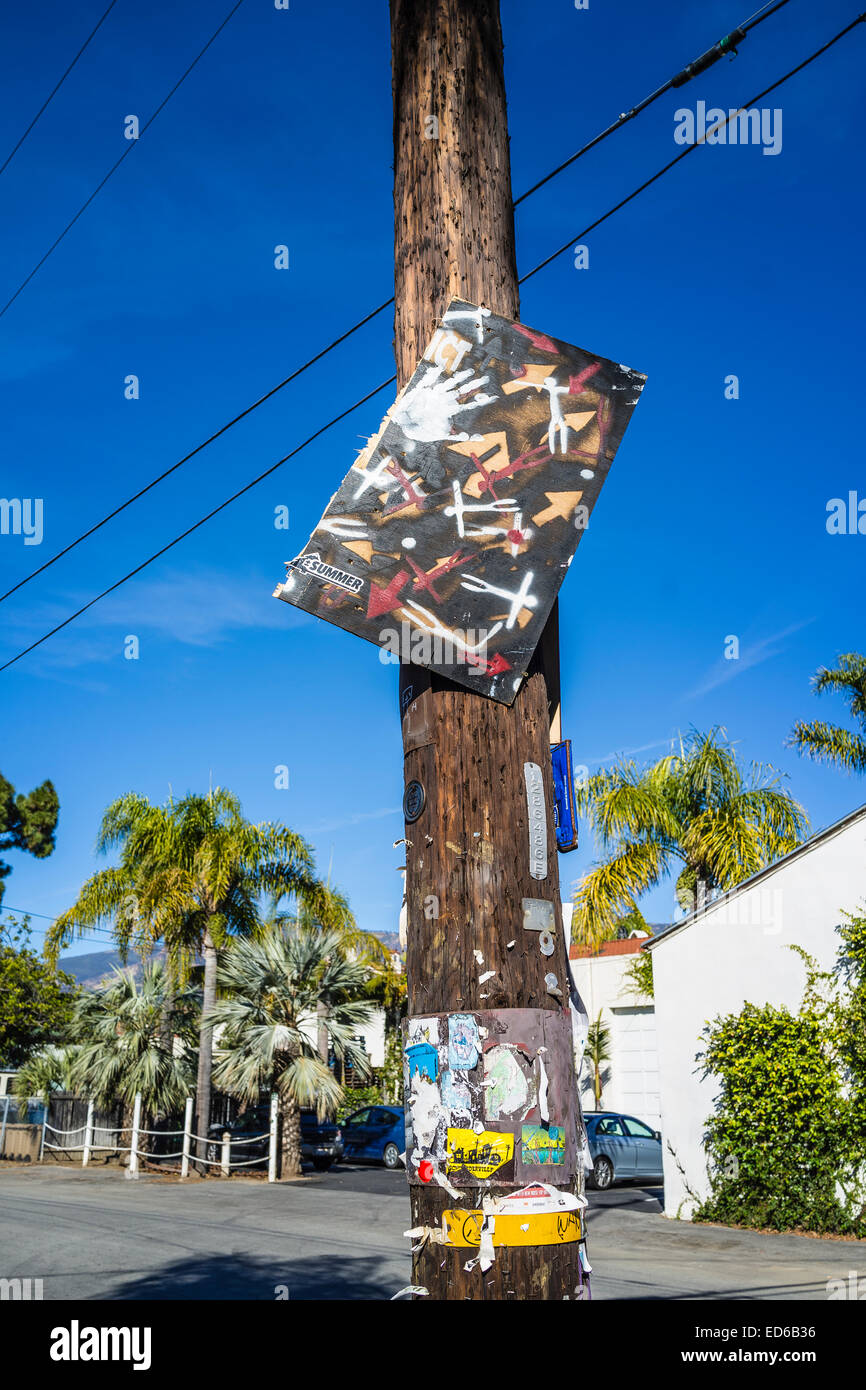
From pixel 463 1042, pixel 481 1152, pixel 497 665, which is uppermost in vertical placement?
pixel 497 665

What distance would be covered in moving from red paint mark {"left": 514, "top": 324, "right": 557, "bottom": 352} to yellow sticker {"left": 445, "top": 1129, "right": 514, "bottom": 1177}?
238 cm

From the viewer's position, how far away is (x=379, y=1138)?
26484 mm

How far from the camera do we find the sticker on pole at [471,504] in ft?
10.6

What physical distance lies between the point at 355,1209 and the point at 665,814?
389 inches

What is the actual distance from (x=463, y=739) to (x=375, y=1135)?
84.7ft

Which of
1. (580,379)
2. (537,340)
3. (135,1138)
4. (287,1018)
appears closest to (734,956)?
(287,1018)

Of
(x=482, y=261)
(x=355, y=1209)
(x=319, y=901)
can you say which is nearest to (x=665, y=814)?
(x=319, y=901)

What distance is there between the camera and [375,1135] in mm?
26625

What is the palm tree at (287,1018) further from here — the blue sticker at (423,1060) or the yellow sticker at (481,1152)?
the yellow sticker at (481,1152)

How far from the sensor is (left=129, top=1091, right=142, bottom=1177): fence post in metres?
21.5

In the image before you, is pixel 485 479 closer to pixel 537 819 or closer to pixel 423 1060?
pixel 537 819

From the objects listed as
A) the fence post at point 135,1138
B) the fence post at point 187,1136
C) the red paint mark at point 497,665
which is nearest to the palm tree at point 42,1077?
the fence post at point 135,1138

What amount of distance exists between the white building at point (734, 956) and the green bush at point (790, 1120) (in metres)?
0.28
